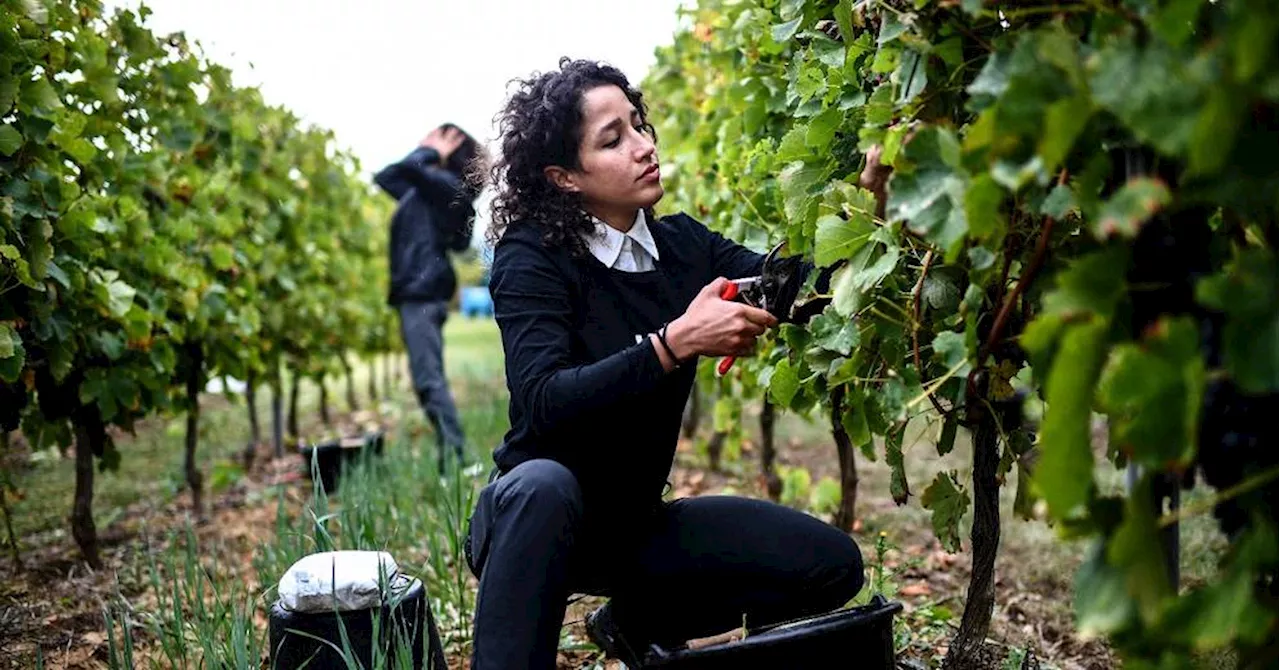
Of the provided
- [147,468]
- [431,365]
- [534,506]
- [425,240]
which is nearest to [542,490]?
[534,506]

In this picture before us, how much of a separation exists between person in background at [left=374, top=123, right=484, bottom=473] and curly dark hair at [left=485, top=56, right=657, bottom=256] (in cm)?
353

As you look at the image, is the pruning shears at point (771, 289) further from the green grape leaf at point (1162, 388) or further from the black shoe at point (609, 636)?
the green grape leaf at point (1162, 388)

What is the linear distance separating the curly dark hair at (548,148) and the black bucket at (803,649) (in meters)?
0.80

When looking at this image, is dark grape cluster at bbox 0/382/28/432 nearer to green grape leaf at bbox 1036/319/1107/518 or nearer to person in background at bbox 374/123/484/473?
person in background at bbox 374/123/484/473

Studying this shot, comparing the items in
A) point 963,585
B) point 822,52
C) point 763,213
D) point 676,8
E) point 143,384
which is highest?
point 676,8

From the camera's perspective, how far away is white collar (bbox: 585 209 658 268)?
2199 mm

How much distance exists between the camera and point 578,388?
6.30ft

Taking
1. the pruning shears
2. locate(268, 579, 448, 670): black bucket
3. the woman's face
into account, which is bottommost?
locate(268, 579, 448, 670): black bucket

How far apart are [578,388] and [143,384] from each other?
2.61m

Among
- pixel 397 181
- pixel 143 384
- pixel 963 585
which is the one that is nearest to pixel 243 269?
pixel 397 181

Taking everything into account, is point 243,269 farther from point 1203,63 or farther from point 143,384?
point 1203,63

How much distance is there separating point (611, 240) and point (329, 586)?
0.85 meters

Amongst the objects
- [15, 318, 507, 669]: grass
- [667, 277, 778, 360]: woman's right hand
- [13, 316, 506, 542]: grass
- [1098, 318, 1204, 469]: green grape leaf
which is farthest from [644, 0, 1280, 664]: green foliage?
[13, 316, 506, 542]: grass

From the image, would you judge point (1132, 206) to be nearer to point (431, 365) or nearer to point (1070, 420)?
point (1070, 420)
